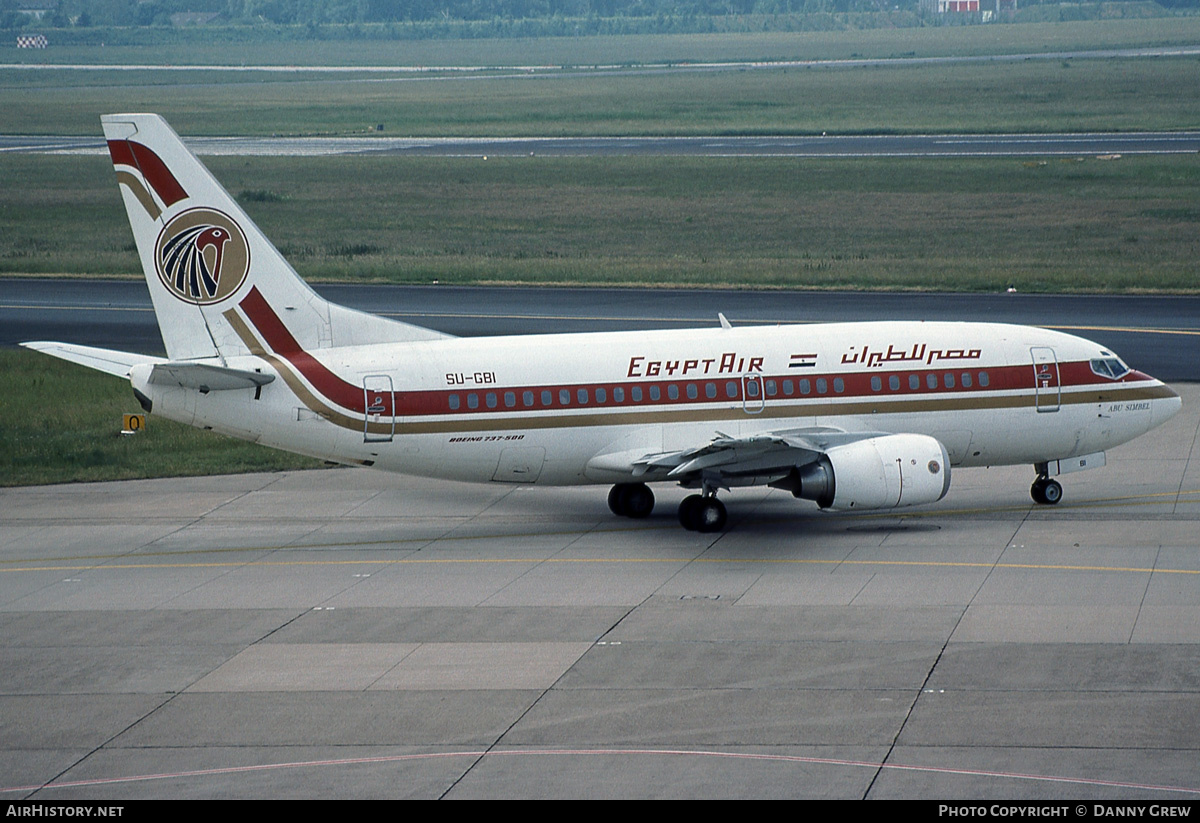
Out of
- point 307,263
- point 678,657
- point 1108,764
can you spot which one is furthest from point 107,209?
point 1108,764

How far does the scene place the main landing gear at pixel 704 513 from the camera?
35.8m

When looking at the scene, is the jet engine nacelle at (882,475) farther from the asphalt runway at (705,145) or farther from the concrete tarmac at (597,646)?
the asphalt runway at (705,145)

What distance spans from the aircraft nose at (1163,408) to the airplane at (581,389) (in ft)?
4.16

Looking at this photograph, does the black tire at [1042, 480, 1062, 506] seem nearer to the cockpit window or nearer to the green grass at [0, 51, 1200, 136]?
the cockpit window

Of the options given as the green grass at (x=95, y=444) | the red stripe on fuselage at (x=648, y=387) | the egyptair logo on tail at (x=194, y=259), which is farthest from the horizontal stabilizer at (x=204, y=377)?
the green grass at (x=95, y=444)

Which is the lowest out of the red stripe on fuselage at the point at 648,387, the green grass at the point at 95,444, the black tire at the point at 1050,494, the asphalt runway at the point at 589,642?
the black tire at the point at 1050,494

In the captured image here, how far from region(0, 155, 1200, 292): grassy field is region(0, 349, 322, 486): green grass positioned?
25.7 meters

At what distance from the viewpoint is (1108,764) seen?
21.3 m

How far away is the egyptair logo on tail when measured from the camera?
3444 centimetres

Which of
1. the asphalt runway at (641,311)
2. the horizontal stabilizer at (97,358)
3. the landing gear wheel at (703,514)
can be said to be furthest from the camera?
the asphalt runway at (641,311)

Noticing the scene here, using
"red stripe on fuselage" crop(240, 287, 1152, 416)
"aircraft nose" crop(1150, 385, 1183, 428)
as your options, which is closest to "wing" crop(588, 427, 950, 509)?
"red stripe on fuselage" crop(240, 287, 1152, 416)

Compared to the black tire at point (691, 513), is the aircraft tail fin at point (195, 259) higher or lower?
higher

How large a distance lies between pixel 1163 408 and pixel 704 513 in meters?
12.5

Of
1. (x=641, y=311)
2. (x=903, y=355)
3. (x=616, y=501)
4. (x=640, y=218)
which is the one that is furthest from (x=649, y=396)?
(x=640, y=218)
